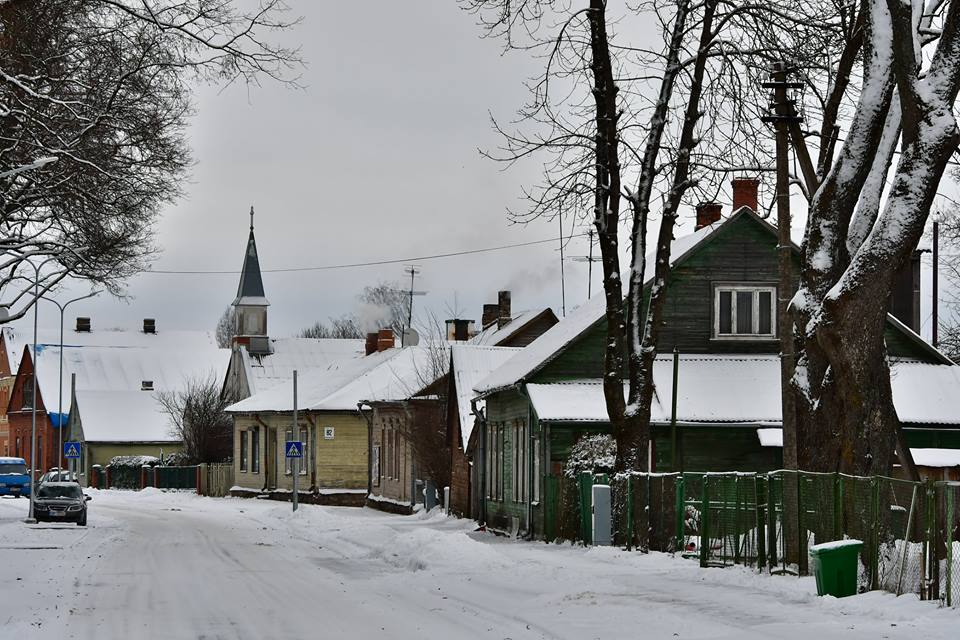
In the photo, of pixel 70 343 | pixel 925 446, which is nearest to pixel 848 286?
pixel 925 446

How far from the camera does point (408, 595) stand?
20.0m

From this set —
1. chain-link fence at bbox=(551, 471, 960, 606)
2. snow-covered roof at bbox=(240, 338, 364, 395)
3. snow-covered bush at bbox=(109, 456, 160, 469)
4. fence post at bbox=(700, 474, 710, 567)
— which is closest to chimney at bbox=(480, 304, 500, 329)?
snow-covered roof at bbox=(240, 338, 364, 395)

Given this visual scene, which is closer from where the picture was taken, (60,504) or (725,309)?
(725,309)

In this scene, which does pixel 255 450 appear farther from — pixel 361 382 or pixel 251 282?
pixel 251 282

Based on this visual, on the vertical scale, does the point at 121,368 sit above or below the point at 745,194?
below

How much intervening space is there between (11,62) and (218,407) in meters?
55.0

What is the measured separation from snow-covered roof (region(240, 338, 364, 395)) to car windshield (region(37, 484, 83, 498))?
1457 inches

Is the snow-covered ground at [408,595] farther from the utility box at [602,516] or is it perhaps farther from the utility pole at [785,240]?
the utility pole at [785,240]

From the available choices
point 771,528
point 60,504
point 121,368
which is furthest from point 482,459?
point 121,368

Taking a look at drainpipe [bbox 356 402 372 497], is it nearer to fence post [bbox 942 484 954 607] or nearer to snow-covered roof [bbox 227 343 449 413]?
snow-covered roof [bbox 227 343 449 413]

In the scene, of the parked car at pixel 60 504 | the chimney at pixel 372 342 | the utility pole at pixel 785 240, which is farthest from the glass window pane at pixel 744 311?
the chimney at pixel 372 342

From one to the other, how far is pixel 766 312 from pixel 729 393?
2955mm

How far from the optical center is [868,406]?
2067 centimetres

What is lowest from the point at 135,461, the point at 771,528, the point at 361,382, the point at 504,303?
the point at 135,461
